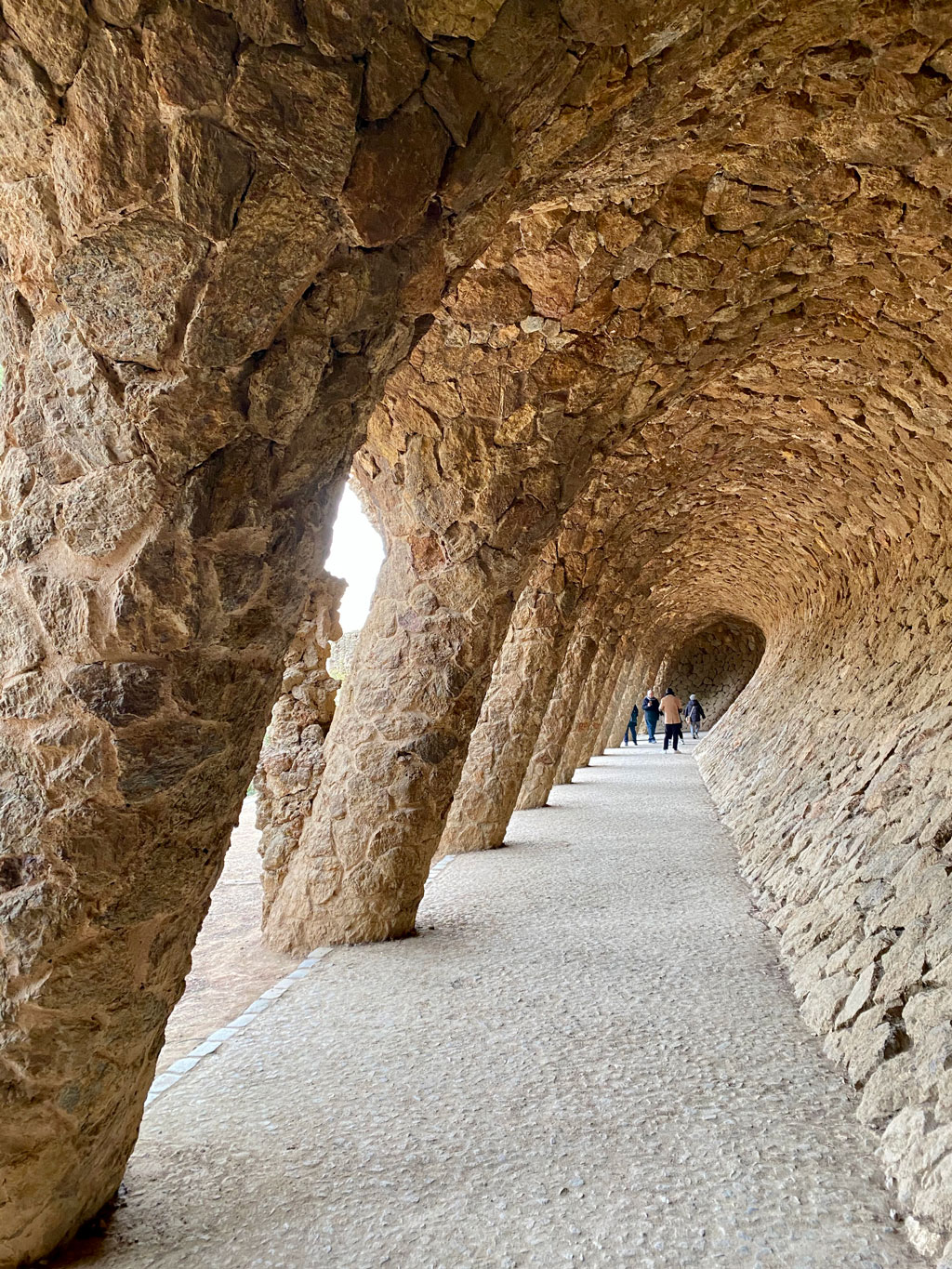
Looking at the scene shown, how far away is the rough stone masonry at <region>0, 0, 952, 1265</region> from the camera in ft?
6.22

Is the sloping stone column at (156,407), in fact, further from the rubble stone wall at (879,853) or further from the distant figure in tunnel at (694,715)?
the distant figure in tunnel at (694,715)

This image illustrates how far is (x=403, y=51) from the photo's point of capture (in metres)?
2.01

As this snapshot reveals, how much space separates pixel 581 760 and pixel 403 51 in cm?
1557

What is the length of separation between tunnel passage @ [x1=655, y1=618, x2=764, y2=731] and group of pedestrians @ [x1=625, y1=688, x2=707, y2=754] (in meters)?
0.46

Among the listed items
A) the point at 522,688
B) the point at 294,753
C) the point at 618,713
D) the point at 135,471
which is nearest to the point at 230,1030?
the point at 294,753

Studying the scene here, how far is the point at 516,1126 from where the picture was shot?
118 inches

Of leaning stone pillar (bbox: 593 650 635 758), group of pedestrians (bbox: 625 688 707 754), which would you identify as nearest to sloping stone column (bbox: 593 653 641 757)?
leaning stone pillar (bbox: 593 650 635 758)

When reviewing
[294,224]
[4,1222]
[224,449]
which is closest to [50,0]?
[294,224]

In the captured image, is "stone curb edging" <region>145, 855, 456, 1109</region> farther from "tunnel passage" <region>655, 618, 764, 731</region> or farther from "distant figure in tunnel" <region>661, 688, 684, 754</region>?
"tunnel passage" <region>655, 618, 764, 731</region>

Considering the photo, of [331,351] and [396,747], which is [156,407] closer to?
[331,351]

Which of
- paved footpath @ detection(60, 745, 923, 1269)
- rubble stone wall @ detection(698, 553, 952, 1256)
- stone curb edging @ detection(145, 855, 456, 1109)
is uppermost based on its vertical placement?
rubble stone wall @ detection(698, 553, 952, 1256)

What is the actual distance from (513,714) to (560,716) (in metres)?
2.91

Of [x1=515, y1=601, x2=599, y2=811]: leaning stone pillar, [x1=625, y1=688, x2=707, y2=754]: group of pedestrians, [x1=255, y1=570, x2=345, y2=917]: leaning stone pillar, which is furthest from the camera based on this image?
[x1=625, y1=688, x2=707, y2=754]: group of pedestrians

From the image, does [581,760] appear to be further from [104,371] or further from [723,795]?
[104,371]
